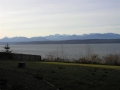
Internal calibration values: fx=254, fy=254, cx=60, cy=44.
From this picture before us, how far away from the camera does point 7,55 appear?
20156 mm

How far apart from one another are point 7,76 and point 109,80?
11.9 feet

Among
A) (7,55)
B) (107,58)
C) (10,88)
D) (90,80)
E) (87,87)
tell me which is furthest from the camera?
(107,58)

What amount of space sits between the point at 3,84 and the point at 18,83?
1.74 feet

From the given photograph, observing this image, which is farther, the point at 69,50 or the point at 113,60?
the point at 69,50

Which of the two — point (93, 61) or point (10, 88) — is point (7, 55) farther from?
point (10, 88)

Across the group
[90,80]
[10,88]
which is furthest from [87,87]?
[10,88]

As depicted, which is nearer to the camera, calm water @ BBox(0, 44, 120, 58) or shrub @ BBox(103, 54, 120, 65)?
shrub @ BBox(103, 54, 120, 65)

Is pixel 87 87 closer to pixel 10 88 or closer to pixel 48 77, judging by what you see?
pixel 48 77

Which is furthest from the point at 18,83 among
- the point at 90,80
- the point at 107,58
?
the point at 107,58

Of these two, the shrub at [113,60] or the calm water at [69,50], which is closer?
the shrub at [113,60]

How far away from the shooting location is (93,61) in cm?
2116

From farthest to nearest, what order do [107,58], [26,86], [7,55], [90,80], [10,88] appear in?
1. [107,58]
2. [7,55]
3. [90,80]
4. [26,86]
5. [10,88]

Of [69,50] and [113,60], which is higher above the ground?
[113,60]

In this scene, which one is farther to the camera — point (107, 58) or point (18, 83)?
point (107, 58)
